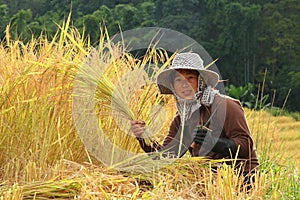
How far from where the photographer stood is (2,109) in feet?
10.3

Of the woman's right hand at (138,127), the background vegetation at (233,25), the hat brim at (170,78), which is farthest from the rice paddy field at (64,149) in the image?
Result: the background vegetation at (233,25)

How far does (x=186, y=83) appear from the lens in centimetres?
312

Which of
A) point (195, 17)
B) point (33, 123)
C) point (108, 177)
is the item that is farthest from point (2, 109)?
point (195, 17)

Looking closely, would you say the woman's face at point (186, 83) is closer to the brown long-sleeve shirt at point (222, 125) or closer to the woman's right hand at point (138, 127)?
the brown long-sleeve shirt at point (222, 125)

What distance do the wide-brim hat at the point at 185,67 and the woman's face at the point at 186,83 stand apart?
0.11 feet

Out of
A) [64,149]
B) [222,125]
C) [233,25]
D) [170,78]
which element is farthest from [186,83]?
[233,25]

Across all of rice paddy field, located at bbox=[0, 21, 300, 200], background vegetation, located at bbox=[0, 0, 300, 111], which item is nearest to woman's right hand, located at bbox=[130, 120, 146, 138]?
rice paddy field, located at bbox=[0, 21, 300, 200]

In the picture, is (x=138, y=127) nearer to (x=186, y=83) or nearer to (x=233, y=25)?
(x=186, y=83)

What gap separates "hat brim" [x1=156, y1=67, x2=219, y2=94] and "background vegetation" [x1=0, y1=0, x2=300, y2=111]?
26.9 metres

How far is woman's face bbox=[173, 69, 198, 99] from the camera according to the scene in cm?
310

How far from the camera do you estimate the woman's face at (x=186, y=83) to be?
3104mm

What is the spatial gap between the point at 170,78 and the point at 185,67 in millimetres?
194

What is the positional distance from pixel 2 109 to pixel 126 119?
599 mm

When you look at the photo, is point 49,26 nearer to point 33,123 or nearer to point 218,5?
point 218,5
